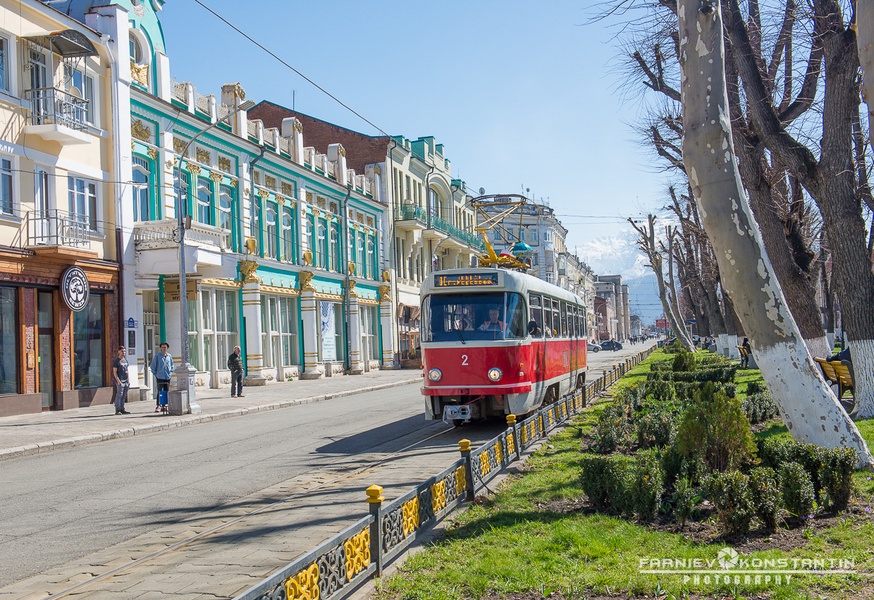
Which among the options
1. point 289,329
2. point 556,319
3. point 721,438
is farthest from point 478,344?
point 289,329

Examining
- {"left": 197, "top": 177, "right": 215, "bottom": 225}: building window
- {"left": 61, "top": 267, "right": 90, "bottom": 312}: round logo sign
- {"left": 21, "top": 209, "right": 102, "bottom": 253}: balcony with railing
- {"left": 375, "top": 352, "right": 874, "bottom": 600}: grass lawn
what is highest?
{"left": 197, "top": 177, "right": 215, "bottom": 225}: building window

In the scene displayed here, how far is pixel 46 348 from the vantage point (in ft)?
70.4

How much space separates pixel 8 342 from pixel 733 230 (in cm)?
1829

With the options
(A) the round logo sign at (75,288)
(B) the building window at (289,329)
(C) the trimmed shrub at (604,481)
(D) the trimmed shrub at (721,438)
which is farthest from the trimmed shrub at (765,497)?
(B) the building window at (289,329)

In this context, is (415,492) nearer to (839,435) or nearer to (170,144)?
(839,435)

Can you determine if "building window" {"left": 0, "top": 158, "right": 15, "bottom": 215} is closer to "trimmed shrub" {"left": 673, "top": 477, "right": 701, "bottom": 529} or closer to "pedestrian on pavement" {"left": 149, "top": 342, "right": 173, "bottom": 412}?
"pedestrian on pavement" {"left": 149, "top": 342, "right": 173, "bottom": 412}

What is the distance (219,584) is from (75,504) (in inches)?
170

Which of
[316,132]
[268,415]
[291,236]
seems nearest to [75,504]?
[268,415]

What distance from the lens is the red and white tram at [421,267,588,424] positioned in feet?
46.1

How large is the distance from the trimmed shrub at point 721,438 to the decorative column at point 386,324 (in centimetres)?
3950

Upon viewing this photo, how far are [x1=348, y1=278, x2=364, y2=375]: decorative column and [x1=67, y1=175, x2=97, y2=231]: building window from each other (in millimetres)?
19865

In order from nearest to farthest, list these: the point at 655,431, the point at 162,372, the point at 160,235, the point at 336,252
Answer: the point at 655,431
the point at 162,372
the point at 160,235
the point at 336,252

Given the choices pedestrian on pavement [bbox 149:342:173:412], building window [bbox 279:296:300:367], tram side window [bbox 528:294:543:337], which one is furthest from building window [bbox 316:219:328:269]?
tram side window [bbox 528:294:543:337]

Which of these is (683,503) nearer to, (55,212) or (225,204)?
(55,212)
